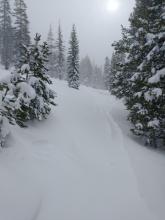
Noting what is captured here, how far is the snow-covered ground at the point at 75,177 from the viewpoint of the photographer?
535 cm

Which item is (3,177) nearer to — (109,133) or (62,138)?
(62,138)

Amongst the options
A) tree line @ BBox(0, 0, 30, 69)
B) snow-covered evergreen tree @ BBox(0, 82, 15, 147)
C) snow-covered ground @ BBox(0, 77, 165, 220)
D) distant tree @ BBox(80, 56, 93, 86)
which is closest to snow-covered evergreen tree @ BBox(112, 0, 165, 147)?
snow-covered ground @ BBox(0, 77, 165, 220)

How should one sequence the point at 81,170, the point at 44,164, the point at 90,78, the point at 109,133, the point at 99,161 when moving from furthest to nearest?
the point at 90,78 < the point at 109,133 < the point at 99,161 < the point at 81,170 < the point at 44,164

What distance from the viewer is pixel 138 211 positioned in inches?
242

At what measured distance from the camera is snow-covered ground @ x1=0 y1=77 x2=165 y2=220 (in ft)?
17.6

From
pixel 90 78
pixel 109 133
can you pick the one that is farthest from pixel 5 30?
pixel 90 78

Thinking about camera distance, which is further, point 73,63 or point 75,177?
point 73,63

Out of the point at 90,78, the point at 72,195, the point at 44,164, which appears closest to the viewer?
the point at 72,195

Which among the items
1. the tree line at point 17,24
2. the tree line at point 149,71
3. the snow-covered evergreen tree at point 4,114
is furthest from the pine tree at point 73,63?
the snow-covered evergreen tree at point 4,114

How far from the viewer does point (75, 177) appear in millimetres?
6930

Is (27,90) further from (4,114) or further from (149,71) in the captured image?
(149,71)

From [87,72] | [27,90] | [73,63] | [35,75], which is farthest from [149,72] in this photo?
[87,72]

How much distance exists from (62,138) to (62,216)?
4628mm

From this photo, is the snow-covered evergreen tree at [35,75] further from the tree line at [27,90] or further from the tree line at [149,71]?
the tree line at [149,71]
